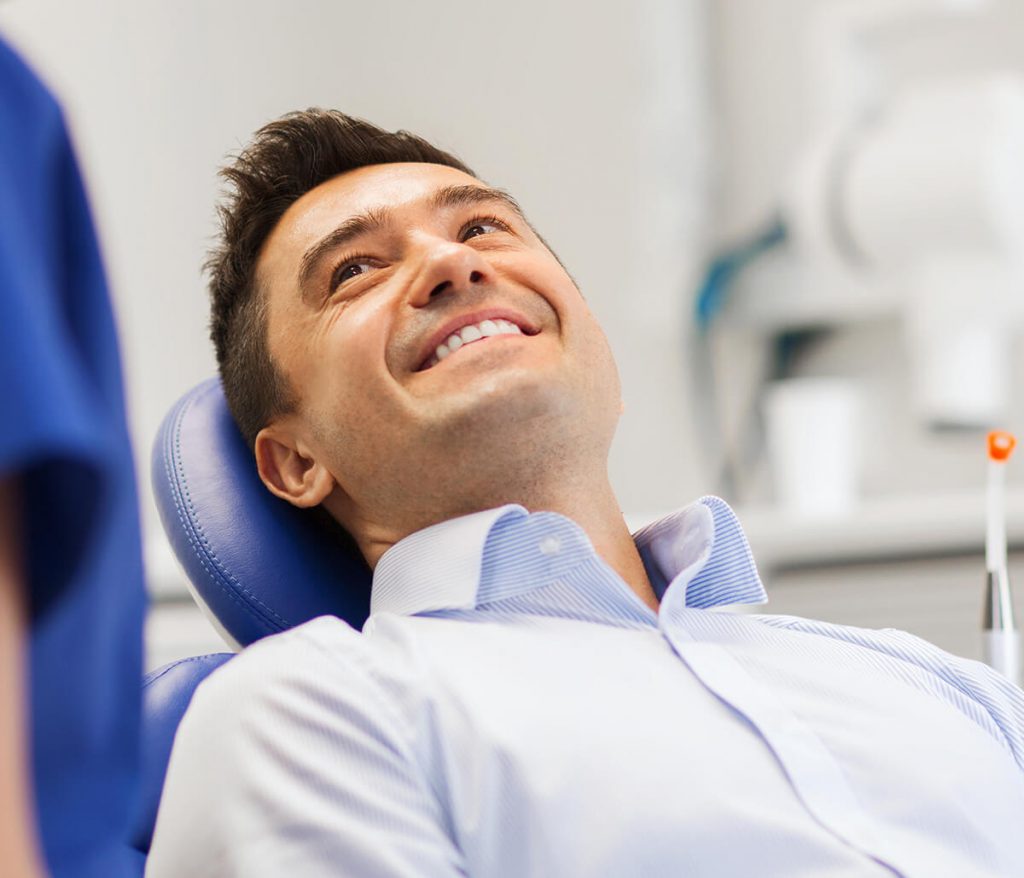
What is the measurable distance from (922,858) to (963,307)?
1.31m

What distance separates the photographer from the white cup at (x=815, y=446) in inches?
85.7

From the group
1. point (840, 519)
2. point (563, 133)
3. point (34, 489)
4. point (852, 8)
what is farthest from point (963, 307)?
point (34, 489)

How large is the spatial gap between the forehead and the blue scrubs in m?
0.88

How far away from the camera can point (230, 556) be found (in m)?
1.16

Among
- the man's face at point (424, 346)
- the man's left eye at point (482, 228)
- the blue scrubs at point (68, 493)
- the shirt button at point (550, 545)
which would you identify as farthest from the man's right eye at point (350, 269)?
the blue scrubs at point (68, 493)

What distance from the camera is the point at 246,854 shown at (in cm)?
83

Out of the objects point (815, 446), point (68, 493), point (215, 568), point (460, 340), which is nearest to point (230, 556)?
point (215, 568)

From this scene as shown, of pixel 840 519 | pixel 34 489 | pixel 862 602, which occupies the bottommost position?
pixel 862 602

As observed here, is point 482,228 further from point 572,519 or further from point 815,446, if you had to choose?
point 815,446

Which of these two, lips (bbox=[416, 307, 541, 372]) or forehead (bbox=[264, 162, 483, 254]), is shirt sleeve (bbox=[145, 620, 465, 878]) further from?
forehead (bbox=[264, 162, 483, 254])

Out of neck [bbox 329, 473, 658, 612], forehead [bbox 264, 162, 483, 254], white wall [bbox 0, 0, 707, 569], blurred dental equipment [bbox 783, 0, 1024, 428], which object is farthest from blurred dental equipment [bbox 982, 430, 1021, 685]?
white wall [bbox 0, 0, 707, 569]

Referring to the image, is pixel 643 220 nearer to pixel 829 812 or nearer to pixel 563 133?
pixel 563 133

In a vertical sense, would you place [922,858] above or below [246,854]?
below

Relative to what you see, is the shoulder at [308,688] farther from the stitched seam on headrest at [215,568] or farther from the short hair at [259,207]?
the short hair at [259,207]
